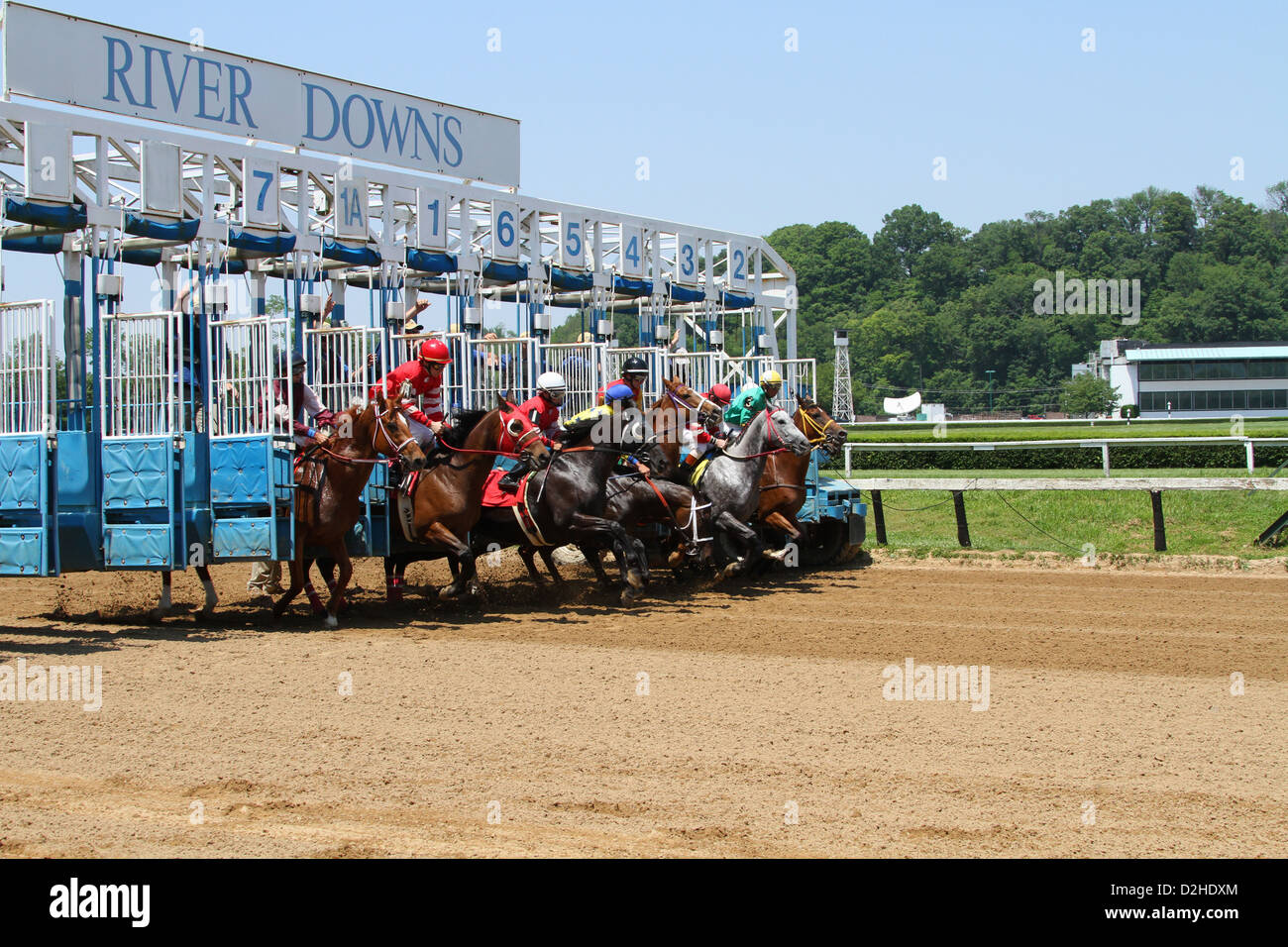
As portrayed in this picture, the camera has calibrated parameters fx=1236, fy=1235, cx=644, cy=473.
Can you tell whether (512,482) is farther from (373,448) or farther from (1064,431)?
(1064,431)

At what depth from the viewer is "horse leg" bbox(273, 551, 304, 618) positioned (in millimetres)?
11148

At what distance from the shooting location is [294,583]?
37.1ft

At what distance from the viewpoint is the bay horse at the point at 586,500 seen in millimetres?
12039

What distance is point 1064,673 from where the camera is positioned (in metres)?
8.45

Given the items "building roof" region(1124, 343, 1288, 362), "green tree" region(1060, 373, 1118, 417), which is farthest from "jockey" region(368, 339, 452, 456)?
"building roof" region(1124, 343, 1288, 362)

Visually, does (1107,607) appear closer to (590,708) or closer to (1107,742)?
(1107,742)

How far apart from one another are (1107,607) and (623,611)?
4530 mm

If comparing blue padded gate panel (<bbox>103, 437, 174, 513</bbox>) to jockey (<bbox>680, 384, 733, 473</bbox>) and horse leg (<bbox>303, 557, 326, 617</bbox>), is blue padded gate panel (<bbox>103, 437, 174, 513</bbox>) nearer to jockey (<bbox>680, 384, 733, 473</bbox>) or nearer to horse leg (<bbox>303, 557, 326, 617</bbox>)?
horse leg (<bbox>303, 557, 326, 617</bbox>)

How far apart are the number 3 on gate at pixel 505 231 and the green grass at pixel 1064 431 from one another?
18.9 metres

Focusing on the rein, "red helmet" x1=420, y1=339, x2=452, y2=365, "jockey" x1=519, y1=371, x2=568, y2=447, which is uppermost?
"red helmet" x1=420, y1=339, x2=452, y2=365

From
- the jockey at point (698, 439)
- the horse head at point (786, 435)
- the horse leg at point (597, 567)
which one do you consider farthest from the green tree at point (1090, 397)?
the horse leg at point (597, 567)

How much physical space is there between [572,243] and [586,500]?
586 cm

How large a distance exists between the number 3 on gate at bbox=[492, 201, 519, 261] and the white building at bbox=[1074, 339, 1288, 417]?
2136 inches

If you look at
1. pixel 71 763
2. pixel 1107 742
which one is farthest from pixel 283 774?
pixel 1107 742
